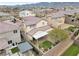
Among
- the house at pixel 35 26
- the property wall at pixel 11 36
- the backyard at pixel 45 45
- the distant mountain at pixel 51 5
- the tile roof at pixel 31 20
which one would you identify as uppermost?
the distant mountain at pixel 51 5

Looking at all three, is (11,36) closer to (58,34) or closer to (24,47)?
(24,47)

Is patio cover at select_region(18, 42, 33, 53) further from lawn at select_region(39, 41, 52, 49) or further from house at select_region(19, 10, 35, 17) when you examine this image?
house at select_region(19, 10, 35, 17)

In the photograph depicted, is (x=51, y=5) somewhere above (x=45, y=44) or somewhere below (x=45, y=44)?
above

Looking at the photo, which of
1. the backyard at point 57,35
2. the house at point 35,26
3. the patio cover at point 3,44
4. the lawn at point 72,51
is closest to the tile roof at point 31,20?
the house at point 35,26

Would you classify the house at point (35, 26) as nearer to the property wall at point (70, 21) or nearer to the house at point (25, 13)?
the house at point (25, 13)

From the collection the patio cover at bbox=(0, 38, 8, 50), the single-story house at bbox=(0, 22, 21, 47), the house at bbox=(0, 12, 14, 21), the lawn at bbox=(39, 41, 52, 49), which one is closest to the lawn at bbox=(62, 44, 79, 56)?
the lawn at bbox=(39, 41, 52, 49)

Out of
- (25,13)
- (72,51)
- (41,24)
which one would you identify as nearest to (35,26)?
(41,24)
